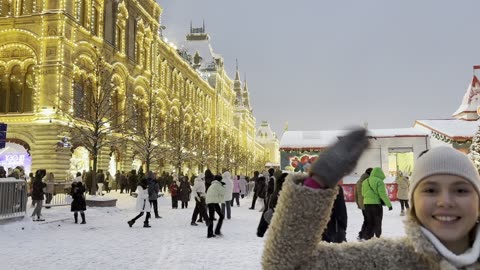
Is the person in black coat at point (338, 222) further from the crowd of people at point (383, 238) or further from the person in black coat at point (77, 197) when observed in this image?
the person in black coat at point (77, 197)

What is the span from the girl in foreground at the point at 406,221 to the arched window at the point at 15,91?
27.2 meters

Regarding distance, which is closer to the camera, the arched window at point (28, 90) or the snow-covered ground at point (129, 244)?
the snow-covered ground at point (129, 244)

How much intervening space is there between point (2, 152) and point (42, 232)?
1516 centimetres

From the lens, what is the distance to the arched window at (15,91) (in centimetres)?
2523

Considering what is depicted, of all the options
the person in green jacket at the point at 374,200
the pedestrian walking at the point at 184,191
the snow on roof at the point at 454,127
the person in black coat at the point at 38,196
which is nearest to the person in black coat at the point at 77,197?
the person in black coat at the point at 38,196

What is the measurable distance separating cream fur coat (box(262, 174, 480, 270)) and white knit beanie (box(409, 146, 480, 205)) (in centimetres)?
17

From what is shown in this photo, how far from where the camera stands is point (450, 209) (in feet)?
4.33

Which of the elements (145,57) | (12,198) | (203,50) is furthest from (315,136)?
(203,50)

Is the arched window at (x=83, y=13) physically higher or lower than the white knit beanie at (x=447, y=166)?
higher

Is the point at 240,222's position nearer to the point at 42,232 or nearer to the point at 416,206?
the point at 42,232

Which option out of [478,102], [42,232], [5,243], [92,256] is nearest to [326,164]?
[92,256]

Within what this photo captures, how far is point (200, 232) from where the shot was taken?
10.8m

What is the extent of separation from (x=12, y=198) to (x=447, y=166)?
12.3 meters

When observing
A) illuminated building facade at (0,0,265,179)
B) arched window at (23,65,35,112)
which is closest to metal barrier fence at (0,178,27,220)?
illuminated building facade at (0,0,265,179)
